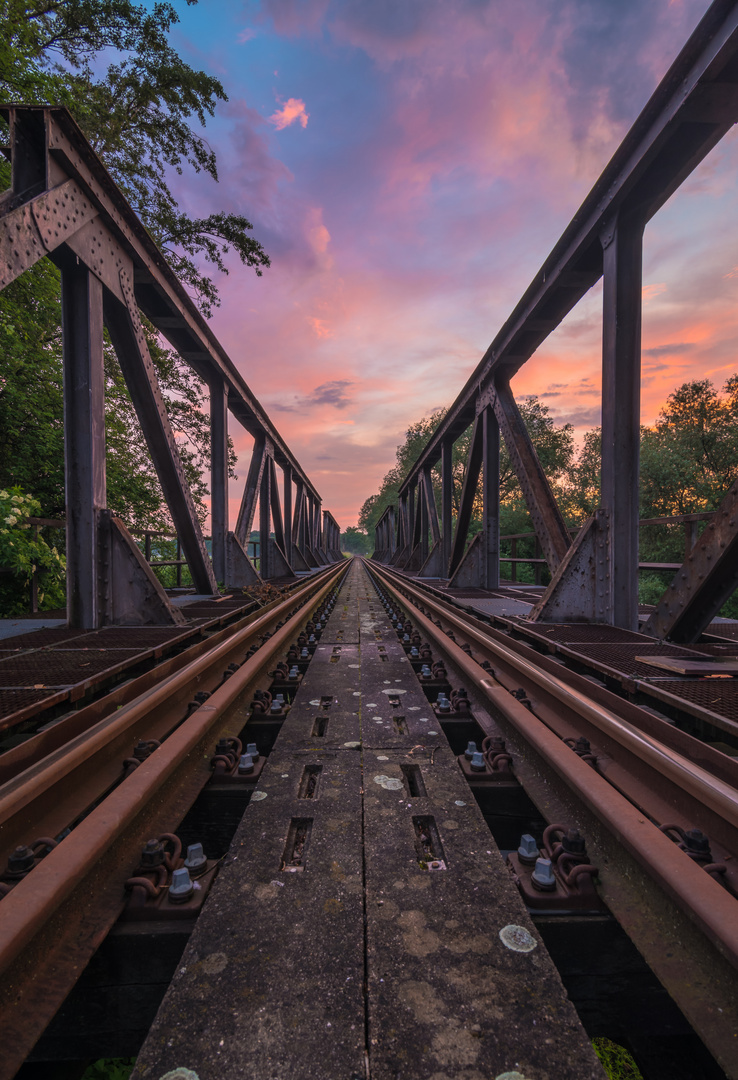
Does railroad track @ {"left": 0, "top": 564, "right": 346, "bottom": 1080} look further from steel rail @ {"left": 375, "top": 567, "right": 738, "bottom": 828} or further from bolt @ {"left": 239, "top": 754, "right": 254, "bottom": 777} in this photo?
steel rail @ {"left": 375, "top": 567, "right": 738, "bottom": 828}

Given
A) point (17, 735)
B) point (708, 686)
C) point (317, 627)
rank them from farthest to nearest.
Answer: point (317, 627), point (708, 686), point (17, 735)

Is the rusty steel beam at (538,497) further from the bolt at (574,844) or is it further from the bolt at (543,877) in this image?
the bolt at (543,877)

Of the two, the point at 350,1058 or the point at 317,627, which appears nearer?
the point at 350,1058

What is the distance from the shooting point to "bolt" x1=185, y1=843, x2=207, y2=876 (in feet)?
4.58

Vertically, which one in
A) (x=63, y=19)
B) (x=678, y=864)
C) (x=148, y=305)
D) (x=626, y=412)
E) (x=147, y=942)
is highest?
(x=63, y=19)

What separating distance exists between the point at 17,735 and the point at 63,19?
1335 cm

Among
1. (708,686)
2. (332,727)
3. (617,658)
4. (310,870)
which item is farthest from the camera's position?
(617,658)

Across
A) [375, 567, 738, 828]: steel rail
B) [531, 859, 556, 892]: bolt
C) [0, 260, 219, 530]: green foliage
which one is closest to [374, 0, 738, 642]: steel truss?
[375, 567, 738, 828]: steel rail

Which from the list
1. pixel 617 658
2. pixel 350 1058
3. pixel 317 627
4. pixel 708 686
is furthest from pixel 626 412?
pixel 350 1058

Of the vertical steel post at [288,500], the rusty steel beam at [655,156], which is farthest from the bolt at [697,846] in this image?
the vertical steel post at [288,500]

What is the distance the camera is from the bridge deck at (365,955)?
87 cm

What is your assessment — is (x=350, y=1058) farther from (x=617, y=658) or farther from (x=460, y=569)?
(x=460, y=569)

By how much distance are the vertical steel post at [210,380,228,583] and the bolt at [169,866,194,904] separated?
26.0 ft

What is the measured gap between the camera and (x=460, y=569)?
30.2 feet
